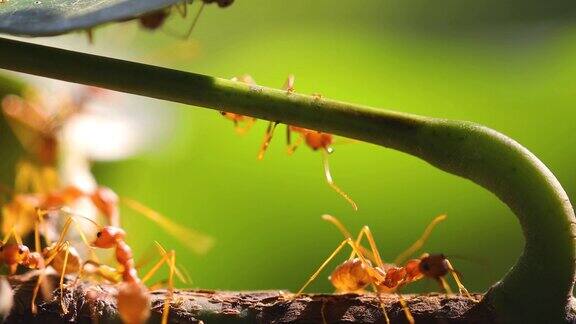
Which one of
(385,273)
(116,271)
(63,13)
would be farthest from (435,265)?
(63,13)

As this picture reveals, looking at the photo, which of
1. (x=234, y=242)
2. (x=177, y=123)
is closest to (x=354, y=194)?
(x=234, y=242)

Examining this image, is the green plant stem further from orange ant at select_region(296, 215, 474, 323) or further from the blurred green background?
the blurred green background

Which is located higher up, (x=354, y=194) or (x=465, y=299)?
(x=465, y=299)

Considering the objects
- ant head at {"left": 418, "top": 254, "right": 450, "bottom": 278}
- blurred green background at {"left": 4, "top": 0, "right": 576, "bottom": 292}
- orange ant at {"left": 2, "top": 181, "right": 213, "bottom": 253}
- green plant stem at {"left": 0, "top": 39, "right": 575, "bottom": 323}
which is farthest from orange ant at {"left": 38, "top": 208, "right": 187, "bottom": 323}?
blurred green background at {"left": 4, "top": 0, "right": 576, "bottom": 292}

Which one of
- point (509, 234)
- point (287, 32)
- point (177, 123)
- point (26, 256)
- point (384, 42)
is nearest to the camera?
point (26, 256)

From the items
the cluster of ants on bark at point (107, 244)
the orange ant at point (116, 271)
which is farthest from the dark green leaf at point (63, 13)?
the orange ant at point (116, 271)

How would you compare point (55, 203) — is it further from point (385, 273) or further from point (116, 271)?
point (385, 273)

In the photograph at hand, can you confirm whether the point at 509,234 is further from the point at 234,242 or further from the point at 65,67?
the point at 65,67
